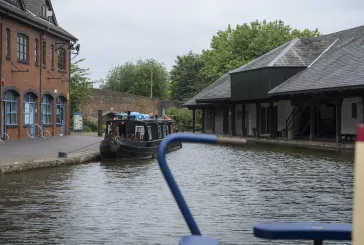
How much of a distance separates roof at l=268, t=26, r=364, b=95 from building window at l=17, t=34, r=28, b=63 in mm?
14064

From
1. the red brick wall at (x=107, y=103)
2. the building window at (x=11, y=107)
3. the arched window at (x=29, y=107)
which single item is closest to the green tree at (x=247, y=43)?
the red brick wall at (x=107, y=103)

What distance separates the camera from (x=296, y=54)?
38.4m

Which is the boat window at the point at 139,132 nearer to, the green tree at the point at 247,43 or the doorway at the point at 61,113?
the doorway at the point at 61,113

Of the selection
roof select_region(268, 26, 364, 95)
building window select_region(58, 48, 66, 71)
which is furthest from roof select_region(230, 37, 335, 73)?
building window select_region(58, 48, 66, 71)

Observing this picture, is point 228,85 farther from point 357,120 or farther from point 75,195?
point 75,195

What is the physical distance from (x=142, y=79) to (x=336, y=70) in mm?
51980

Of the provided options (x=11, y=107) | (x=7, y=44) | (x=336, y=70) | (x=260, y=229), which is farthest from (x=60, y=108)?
(x=260, y=229)

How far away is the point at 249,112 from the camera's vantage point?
4375 cm

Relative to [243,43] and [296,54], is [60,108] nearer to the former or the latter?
[296,54]

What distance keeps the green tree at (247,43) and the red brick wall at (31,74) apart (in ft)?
82.0

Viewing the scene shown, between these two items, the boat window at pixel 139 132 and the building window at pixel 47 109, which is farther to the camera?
the building window at pixel 47 109

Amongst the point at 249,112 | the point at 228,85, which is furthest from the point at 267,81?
the point at 228,85

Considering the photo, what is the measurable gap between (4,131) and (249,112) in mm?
21656

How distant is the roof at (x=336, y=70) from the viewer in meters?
28.9
